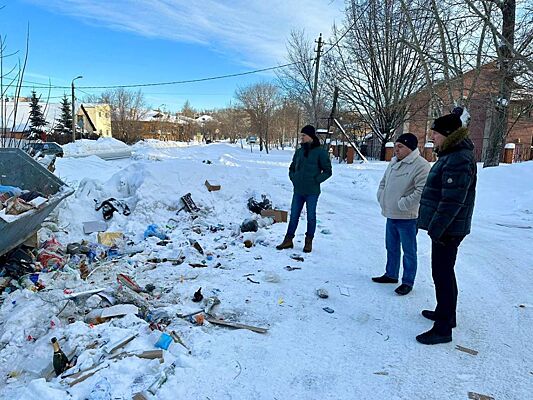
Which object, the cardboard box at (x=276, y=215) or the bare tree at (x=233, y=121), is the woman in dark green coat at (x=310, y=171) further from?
the bare tree at (x=233, y=121)

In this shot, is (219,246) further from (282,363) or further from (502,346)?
(502,346)

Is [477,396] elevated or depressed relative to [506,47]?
depressed

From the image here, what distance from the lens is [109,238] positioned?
18.3ft

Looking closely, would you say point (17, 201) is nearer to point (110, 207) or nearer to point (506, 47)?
point (110, 207)

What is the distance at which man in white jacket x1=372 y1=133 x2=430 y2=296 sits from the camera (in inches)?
145

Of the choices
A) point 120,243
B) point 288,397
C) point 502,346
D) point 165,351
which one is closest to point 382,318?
point 502,346

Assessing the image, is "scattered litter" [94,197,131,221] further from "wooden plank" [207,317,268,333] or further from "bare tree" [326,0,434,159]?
"bare tree" [326,0,434,159]

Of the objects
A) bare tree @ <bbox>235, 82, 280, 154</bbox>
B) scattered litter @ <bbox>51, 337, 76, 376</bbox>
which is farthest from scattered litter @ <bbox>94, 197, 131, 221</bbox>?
bare tree @ <bbox>235, 82, 280, 154</bbox>

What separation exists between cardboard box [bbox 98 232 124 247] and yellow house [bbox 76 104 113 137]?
175 feet

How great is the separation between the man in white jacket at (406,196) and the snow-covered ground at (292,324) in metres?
0.40

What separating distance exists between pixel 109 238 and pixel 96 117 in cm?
5673

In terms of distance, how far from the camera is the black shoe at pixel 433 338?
2961mm

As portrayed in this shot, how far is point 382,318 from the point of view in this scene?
11.2 feet

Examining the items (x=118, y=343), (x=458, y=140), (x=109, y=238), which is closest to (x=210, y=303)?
(x=118, y=343)
